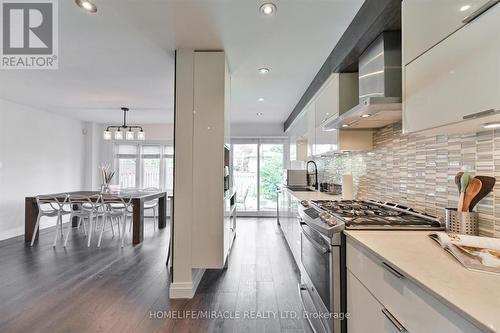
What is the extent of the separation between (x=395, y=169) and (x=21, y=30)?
3374 millimetres

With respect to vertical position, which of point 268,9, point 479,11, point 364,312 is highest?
point 268,9

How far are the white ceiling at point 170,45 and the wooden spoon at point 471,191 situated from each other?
1.39m

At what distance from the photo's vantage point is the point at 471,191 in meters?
1.18

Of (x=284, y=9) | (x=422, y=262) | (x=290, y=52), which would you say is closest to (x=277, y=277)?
(x=422, y=262)

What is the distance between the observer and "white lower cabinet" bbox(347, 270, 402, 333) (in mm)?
982

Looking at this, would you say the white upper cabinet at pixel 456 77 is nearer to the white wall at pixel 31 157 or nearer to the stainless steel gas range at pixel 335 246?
the stainless steel gas range at pixel 335 246

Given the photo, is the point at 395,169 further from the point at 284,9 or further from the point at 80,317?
the point at 80,317

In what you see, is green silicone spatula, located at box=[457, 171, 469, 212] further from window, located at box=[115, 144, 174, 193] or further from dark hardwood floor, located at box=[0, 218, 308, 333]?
window, located at box=[115, 144, 174, 193]

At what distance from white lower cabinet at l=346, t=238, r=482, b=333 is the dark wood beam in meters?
1.39

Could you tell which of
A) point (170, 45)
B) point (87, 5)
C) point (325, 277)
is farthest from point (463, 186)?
point (87, 5)

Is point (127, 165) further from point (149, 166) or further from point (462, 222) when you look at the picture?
point (462, 222)

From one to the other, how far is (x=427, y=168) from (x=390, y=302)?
1004 millimetres

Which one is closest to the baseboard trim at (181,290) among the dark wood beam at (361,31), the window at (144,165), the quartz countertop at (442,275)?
the quartz countertop at (442,275)

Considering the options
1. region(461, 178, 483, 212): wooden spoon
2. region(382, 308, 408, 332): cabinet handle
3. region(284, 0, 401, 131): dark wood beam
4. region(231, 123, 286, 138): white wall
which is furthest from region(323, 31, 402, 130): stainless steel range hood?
region(231, 123, 286, 138): white wall
